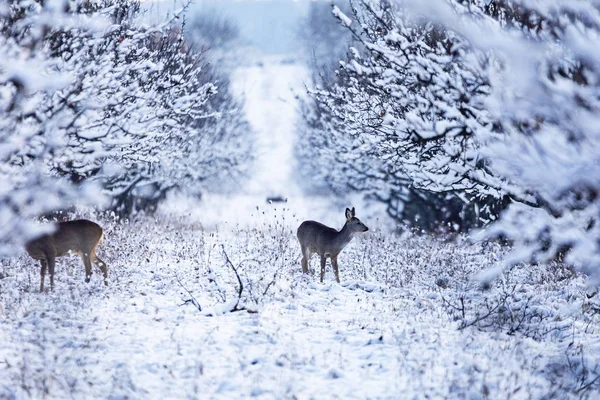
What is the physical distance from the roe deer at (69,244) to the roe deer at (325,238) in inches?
157

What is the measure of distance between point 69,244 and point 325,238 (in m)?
4.72

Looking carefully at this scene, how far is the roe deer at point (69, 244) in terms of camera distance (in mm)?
9703

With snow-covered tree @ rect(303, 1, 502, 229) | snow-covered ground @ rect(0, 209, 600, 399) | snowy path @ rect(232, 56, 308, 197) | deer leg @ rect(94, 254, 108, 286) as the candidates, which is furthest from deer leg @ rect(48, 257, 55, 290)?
snowy path @ rect(232, 56, 308, 197)

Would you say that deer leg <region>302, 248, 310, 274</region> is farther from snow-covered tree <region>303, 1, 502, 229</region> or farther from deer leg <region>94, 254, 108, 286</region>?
deer leg <region>94, 254, 108, 286</region>

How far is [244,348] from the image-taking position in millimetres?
6668

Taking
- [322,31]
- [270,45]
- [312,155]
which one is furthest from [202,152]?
[270,45]

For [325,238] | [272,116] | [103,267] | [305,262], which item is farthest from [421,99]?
[272,116]

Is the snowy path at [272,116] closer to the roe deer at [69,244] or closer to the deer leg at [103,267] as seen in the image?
the roe deer at [69,244]

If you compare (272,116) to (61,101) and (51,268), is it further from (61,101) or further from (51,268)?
(61,101)

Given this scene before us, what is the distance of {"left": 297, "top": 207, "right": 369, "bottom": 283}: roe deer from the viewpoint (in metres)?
11.8

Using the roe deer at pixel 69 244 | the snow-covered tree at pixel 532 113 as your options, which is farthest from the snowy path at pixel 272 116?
the snow-covered tree at pixel 532 113

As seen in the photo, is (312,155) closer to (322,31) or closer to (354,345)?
(322,31)

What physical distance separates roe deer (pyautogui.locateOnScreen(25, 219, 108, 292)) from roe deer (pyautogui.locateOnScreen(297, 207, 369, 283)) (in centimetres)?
398

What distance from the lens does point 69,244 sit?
400 inches
